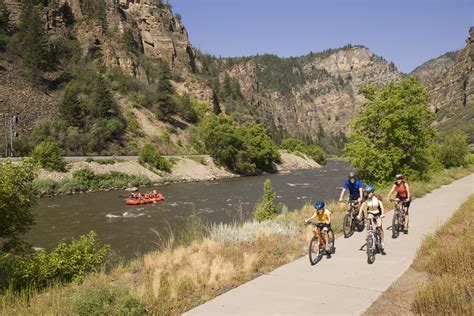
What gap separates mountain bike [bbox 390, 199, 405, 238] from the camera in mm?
11984

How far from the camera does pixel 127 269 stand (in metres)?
9.96

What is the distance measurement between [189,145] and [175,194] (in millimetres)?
38591

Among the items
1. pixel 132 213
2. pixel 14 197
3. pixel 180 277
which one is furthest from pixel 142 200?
pixel 180 277

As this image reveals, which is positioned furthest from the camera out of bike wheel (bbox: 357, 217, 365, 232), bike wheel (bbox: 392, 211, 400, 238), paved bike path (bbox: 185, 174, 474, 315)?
bike wheel (bbox: 357, 217, 365, 232)

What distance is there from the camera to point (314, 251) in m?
9.42

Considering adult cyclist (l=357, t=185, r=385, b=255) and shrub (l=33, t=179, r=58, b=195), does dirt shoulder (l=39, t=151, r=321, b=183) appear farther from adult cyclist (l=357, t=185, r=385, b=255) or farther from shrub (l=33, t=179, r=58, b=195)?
adult cyclist (l=357, t=185, r=385, b=255)

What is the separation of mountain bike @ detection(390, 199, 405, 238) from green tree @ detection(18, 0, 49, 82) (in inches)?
2722

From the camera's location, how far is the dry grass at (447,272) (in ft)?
20.0

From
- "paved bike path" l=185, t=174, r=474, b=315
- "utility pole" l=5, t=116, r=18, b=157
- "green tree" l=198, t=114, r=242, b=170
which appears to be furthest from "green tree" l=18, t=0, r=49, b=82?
"paved bike path" l=185, t=174, r=474, b=315

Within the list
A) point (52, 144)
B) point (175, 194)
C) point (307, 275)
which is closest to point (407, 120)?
point (307, 275)

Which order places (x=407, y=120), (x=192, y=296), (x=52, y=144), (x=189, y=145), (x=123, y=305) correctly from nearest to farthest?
1. (x=123, y=305)
2. (x=192, y=296)
3. (x=407, y=120)
4. (x=52, y=144)
5. (x=189, y=145)

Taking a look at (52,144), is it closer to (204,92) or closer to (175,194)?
(175,194)

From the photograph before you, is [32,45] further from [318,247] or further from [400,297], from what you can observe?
[400,297]

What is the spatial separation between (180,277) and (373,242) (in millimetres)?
4655
